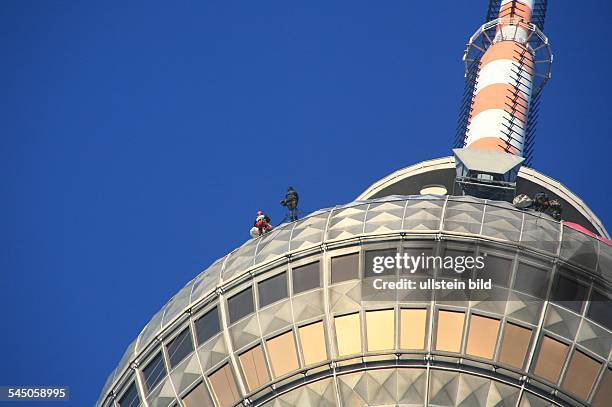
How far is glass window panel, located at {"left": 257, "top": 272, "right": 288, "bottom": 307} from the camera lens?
56.6 metres

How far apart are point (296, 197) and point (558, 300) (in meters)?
12.1

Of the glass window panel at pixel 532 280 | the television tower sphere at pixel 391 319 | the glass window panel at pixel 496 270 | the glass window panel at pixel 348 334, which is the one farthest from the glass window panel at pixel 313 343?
the glass window panel at pixel 532 280

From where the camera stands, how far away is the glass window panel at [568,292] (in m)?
55.0

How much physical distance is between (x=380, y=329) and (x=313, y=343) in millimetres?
2477

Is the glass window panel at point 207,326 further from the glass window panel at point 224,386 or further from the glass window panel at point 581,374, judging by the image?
the glass window panel at point 581,374

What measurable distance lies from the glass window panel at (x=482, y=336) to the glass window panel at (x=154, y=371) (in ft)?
37.6

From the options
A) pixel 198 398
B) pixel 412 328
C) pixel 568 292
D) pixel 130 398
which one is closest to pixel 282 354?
pixel 198 398

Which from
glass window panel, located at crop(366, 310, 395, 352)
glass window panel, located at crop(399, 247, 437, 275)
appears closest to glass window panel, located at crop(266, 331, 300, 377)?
glass window panel, located at crop(366, 310, 395, 352)

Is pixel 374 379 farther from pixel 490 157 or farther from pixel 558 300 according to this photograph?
pixel 490 157

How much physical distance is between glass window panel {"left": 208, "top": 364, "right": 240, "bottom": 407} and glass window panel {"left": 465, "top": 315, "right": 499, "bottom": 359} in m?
8.47

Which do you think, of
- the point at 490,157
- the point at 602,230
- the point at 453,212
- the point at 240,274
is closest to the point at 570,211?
the point at 602,230

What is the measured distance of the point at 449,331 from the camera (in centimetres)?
5481

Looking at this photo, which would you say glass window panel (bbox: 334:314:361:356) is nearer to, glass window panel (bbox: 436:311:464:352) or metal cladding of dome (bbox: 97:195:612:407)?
metal cladding of dome (bbox: 97:195:612:407)

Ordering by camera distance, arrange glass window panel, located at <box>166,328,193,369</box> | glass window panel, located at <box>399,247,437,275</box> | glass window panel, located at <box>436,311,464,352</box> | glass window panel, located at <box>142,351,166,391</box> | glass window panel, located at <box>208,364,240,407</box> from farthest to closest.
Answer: glass window panel, located at <box>142,351,166,391</box> < glass window panel, located at <box>166,328,193,369</box> < glass window panel, located at <box>399,247,437,275</box> < glass window panel, located at <box>208,364,240,407</box> < glass window panel, located at <box>436,311,464,352</box>
